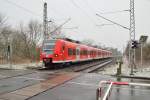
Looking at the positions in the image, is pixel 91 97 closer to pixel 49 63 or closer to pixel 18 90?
pixel 18 90

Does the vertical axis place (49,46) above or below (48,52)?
above

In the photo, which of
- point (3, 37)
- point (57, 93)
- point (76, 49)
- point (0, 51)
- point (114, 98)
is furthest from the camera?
point (3, 37)

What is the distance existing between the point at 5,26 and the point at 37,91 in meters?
46.7

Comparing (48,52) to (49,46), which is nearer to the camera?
(48,52)

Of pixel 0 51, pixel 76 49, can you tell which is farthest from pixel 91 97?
pixel 0 51

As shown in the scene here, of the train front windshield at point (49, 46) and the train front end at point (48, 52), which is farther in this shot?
the train front windshield at point (49, 46)

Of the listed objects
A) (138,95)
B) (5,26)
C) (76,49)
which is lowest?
(138,95)

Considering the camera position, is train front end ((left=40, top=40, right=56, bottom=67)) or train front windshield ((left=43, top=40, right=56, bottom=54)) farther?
train front windshield ((left=43, top=40, right=56, bottom=54))

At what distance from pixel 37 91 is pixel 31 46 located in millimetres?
42910

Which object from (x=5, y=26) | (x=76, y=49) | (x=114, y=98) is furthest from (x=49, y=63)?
(x=5, y=26)

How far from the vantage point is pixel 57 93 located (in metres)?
11.9

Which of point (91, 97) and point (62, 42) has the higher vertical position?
point (62, 42)

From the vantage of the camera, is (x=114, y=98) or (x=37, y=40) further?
(x=37, y=40)

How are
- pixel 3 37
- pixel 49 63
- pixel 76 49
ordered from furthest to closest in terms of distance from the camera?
pixel 3 37, pixel 76 49, pixel 49 63
